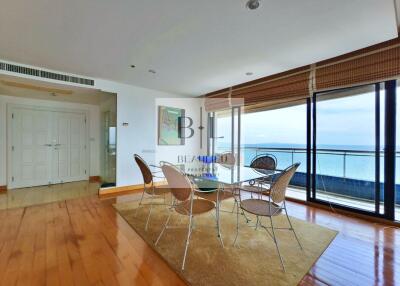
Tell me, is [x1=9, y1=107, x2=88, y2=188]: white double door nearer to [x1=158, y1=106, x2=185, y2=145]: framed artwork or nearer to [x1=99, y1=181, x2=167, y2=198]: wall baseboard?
[x1=99, y1=181, x2=167, y2=198]: wall baseboard

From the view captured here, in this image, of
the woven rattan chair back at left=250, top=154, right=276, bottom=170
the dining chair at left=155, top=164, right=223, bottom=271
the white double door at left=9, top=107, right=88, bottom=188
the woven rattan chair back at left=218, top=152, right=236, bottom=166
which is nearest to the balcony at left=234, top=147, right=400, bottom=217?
the woven rattan chair back at left=250, top=154, right=276, bottom=170

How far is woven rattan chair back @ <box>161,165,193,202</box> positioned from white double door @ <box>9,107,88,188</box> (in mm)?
4359

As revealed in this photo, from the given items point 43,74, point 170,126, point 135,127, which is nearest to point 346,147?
point 170,126

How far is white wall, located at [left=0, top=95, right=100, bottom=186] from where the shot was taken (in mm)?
4188

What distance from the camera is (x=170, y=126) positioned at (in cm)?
491

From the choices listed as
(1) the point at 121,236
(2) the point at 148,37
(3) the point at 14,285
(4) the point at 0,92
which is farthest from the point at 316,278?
(4) the point at 0,92

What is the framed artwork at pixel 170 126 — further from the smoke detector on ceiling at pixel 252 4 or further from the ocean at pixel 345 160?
the smoke detector on ceiling at pixel 252 4

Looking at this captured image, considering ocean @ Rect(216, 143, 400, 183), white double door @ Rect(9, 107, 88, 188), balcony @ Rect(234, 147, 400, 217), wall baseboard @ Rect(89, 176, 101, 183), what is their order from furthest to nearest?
1. wall baseboard @ Rect(89, 176, 101, 183)
2. white double door @ Rect(9, 107, 88, 188)
3. balcony @ Rect(234, 147, 400, 217)
4. ocean @ Rect(216, 143, 400, 183)

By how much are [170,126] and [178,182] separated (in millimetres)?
A: 3253

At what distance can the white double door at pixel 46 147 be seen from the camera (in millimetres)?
4367

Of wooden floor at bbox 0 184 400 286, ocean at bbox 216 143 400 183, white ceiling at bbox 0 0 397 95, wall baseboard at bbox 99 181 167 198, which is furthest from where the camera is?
wall baseboard at bbox 99 181 167 198

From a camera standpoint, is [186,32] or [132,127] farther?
[132,127]

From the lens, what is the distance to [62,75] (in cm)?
336

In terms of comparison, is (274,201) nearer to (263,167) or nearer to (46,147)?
(263,167)
